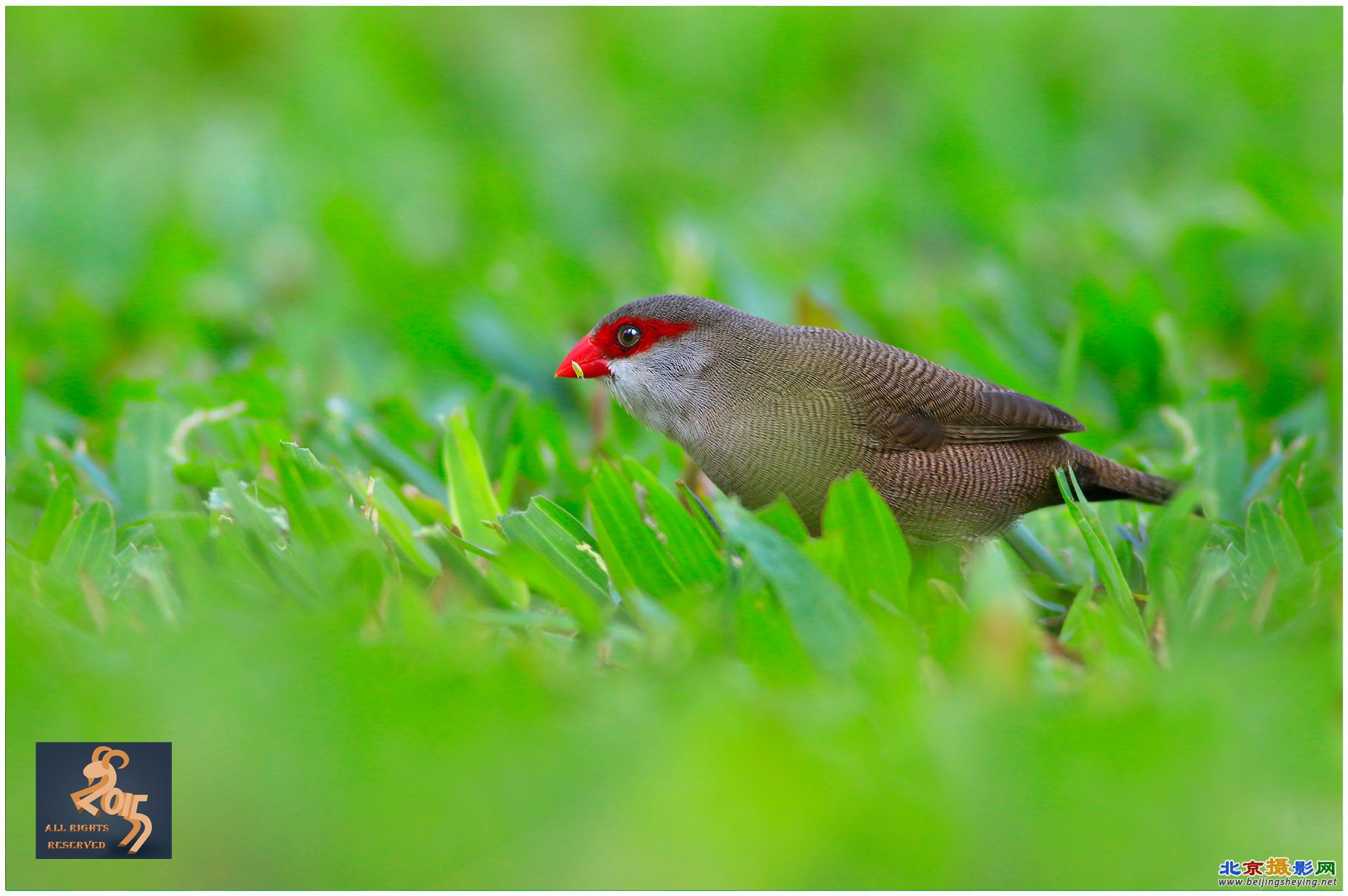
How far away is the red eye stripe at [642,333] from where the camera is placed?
2561 mm

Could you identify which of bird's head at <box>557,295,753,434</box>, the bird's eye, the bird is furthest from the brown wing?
the bird's eye

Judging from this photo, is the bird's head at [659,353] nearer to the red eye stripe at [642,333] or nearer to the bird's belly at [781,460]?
the red eye stripe at [642,333]

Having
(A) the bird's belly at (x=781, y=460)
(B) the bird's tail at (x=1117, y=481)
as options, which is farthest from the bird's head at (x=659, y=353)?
(B) the bird's tail at (x=1117, y=481)

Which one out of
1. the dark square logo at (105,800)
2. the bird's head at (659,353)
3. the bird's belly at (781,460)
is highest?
the bird's head at (659,353)

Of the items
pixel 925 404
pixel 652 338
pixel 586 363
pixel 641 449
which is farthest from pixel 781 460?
pixel 641 449

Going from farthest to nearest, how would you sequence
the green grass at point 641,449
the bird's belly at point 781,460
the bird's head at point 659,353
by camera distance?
1. the bird's head at point 659,353
2. the bird's belly at point 781,460
3. the green grass at point 641,449

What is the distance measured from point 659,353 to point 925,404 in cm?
54

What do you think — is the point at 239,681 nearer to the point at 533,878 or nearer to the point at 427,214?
the point at 533,878

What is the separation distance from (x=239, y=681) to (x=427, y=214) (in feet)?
11.3

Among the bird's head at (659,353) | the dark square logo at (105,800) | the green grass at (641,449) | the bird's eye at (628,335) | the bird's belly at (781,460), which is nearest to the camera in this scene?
the green grass at (641,449)

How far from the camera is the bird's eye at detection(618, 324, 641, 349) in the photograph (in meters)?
2.59

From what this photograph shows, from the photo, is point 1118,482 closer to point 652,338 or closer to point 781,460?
point 781,460

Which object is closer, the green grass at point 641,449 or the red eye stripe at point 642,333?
the green grass at point 641,449

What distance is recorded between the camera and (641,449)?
10.3 ft
